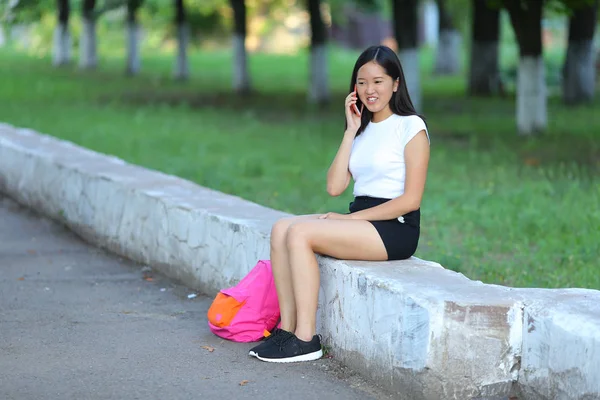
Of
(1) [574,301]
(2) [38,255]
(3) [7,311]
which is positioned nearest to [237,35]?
(2) [38,255]

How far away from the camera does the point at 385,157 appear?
5398 mm

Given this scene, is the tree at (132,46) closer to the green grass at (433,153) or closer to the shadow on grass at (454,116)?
the green grass at (433,153)

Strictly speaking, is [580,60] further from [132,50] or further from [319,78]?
[132,50]

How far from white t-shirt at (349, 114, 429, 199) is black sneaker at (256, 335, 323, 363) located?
791 millimetres

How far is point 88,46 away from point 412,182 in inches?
1227

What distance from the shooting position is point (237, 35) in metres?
26.6

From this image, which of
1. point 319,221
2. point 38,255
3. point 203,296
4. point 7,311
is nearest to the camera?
point 319,221

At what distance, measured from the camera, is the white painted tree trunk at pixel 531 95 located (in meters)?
16.7

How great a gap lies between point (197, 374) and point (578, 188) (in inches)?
268

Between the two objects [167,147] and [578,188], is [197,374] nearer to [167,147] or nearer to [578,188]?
[578,188]

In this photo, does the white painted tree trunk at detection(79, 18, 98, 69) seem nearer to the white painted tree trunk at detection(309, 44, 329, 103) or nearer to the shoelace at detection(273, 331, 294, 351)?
the white painted tree trunk at detection(309, 44, 329, 103)

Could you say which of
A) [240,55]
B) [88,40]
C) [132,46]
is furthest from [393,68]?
[88,40]

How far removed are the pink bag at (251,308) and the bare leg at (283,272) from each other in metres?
0.27

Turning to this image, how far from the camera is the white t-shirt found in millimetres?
5395
